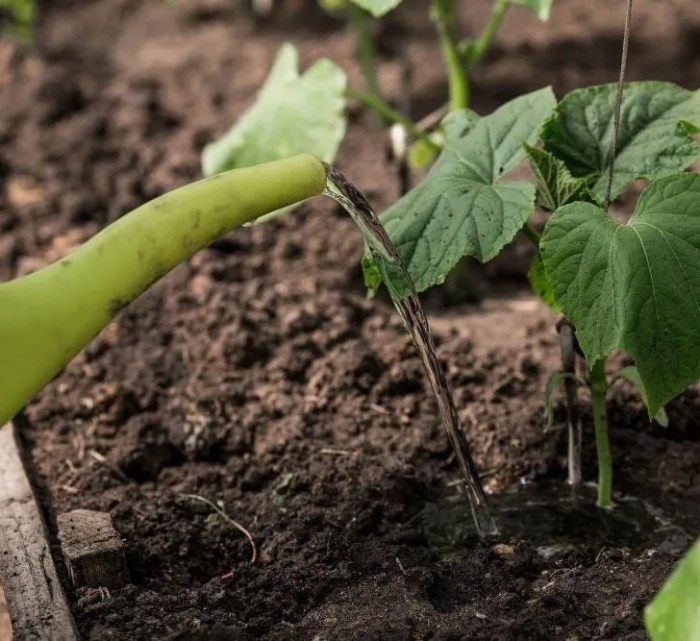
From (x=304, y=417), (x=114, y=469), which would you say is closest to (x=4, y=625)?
(x=114, y=469)

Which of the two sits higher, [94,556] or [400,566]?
[94,556]

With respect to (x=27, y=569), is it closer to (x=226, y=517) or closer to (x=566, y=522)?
(x=226, y=517)

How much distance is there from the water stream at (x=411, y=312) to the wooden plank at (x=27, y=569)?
2.48 ft

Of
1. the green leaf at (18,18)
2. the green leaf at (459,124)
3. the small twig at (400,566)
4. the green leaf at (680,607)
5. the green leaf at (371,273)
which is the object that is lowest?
the small twig at (400,566)

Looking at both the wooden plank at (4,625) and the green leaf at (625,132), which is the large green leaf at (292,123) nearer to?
the green leaf at (625,132)

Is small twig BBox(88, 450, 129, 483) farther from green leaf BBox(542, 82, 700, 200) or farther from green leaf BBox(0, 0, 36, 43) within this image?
green leaf BBox(0, 0, 36, 43)

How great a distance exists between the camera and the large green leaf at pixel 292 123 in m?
2.90

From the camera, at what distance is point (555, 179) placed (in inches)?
76.2

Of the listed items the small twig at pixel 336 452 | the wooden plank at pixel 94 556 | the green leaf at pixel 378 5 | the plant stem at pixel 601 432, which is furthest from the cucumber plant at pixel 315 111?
the wooden plank at pixel 94 556

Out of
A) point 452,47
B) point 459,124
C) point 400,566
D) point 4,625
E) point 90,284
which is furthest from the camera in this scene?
point 452,47

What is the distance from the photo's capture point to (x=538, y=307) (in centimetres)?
307

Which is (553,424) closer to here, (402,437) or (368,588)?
(402,437)

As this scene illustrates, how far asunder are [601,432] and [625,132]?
550 millimetres

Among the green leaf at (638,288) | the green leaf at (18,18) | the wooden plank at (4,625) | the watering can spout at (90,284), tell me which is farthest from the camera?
the green leaf at (18,18)
